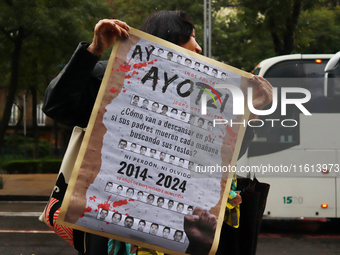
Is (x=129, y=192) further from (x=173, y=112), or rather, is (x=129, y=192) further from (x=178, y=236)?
(x=173, y=112)

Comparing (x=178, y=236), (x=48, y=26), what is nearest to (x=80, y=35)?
(x=48, y=26)

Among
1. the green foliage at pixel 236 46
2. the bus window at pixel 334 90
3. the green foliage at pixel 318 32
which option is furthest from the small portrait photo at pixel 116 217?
the green foliage at pixel 236 46

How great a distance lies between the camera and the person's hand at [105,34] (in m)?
1.45

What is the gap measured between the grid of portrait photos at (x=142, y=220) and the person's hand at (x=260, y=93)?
0.51 meters

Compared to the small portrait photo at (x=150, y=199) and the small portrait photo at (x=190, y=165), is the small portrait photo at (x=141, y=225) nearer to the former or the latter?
the small portrait photo at (x=150, y=199)

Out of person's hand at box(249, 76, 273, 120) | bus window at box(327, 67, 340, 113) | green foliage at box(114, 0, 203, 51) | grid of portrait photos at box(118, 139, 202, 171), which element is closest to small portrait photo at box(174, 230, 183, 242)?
grid of portrait photos at box(118, 139, 202, 171)

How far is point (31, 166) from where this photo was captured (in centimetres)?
1667

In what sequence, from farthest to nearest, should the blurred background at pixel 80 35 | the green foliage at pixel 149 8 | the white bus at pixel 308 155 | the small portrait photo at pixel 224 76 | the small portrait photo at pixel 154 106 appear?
1. the green foliage at pixel 149 8
2. the blurred background at pixel 80 35
3. the white bus at pixel 308 155
4. the small portrait photo at pixel 224 76
5. the small portrait photo at pixel 154 106

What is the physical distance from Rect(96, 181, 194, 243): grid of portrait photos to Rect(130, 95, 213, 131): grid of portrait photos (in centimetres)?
29

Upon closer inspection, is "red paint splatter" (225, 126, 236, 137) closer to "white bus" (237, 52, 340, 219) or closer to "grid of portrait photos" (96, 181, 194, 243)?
"grid of portrait photos" (96, 181, 194, 243)

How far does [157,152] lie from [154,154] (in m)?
0.01

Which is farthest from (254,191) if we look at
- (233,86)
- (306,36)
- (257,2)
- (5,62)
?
(5,62)

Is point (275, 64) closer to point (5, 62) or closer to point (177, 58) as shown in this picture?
point (177, 58)

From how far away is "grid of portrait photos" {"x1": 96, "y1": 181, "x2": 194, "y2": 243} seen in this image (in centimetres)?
138
